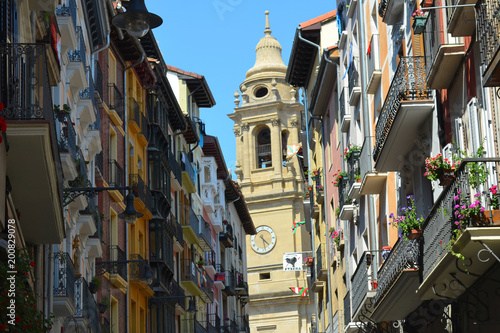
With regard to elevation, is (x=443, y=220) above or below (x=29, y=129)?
below

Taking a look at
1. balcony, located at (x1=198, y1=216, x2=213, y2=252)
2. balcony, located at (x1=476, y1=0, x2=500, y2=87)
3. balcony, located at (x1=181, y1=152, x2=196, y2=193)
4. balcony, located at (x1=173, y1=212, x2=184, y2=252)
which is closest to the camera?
balcony, located at (x1=476, y1=0, x2=500, y2=87)

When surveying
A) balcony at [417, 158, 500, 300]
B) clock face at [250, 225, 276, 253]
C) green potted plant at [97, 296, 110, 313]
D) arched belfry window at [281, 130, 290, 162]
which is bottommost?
balcony at [417, 158, 500, 300]

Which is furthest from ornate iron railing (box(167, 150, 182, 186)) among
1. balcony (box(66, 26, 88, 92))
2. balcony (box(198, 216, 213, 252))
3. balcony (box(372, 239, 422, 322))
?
balcony (box(372, 239, 422, 322))

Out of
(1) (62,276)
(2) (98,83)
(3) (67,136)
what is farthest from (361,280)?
(2) (98,83)

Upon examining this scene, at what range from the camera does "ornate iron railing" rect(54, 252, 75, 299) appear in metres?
21.6

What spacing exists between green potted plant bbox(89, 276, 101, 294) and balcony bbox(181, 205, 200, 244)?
18.1 meters

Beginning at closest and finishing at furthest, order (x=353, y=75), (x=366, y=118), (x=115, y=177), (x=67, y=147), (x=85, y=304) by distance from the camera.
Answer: (x=67, y=147) → (x=85, y=304) → (x=366, y=118) → (x=353, y=75) → (x=115, y=177)

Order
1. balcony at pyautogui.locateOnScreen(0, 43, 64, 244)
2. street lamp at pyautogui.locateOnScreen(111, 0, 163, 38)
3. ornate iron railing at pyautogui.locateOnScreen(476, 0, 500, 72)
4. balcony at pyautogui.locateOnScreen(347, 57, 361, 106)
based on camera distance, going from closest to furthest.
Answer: ornate iron railing at pyautogui.locateOnScreen(476, 0, 500, 72), balcony at pyautogui.locateOnScreen(0, 43, 64, 244), street lamp at pyautogui.locateOnScreen(111, 0, 163, 38), balcony at pyautogui.locateOnScreen(347, 57, 361, 106)

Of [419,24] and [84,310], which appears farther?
[84,310]

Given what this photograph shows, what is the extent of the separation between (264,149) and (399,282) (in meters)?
70.1

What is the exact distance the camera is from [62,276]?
22.0m

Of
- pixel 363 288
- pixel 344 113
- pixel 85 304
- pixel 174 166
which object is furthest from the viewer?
pixel 174 166

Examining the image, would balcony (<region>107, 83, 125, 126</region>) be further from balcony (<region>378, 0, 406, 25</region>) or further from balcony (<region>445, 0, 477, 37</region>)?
balcony (<region>445, 0, 477, 37</region>)

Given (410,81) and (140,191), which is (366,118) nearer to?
(410,81)
